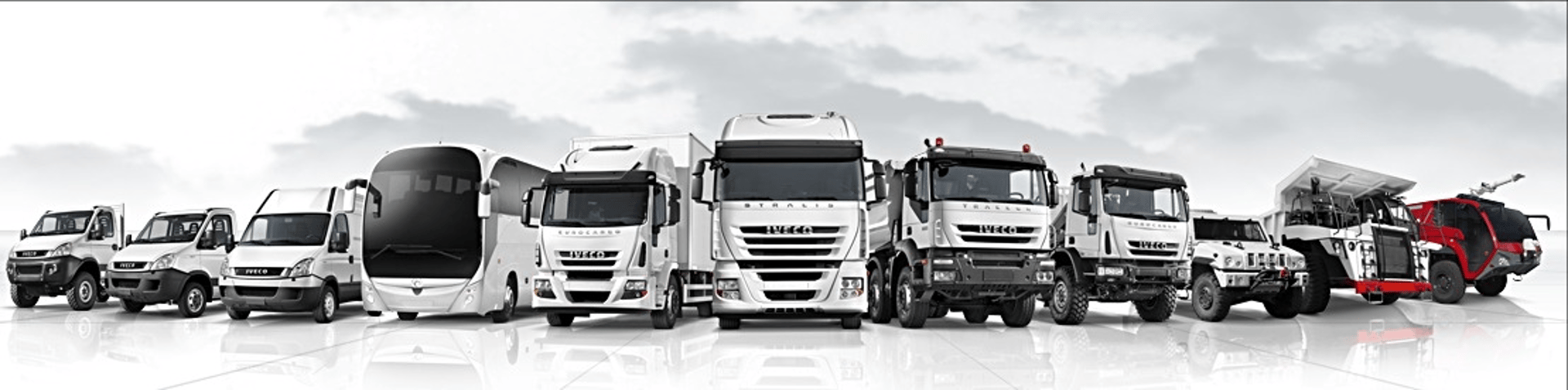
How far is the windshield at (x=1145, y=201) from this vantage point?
56.7 ft

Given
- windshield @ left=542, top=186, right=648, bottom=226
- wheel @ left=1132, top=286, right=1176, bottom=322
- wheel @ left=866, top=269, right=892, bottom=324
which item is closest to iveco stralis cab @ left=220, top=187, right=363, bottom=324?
windshield @ left=542, top=186, right=648, bottom=226

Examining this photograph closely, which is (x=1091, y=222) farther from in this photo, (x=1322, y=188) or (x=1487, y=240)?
(x=1487, y=240)

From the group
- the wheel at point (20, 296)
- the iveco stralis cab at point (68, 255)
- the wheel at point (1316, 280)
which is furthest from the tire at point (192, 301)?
the wheel at point (1316, 280)

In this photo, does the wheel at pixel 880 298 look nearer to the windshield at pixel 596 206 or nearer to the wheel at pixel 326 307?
the windshield at pixel 596 206

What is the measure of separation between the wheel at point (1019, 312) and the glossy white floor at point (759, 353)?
23cm

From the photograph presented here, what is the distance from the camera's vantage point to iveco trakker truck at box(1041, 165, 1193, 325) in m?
17.1

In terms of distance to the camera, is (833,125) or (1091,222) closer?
(833,125)

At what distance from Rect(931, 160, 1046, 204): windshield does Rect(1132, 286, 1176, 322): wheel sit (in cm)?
363

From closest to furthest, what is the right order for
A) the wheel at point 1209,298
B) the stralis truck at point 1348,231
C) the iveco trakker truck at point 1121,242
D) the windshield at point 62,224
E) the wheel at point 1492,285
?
1. the iveco trakker truck at point 1121,242
2. the wheel at point 1209,298
3. the stralis truck at point 1348,231
4. the windshield at point 62,224
5. the wheel at point 1492,285

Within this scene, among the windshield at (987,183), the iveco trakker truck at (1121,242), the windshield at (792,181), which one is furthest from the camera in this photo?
the iveco trakker truck at (1121,242)

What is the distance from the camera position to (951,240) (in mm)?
15312

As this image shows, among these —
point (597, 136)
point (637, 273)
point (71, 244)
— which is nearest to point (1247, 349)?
point (637, 273)

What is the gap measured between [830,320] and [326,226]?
9.36 meters

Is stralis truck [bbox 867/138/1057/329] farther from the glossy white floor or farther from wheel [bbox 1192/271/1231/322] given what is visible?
wheel [bbox 1192/271/1231/322]
